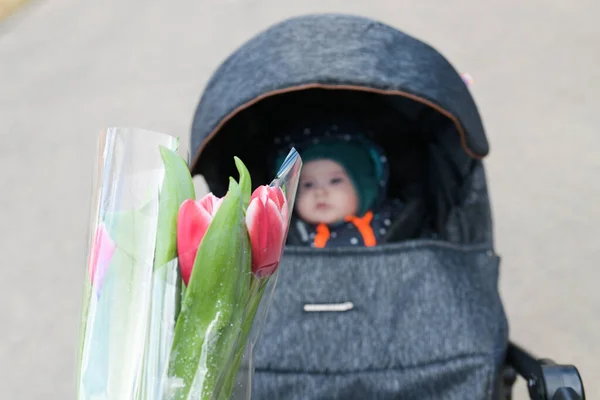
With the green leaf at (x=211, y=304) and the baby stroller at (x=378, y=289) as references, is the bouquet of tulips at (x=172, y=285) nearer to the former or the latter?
the green leaf at (x=211, y=304)

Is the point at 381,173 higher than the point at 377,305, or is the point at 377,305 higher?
the point at 381,173

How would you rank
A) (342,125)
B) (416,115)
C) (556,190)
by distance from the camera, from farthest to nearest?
(556,190), (342,125), (416,115)

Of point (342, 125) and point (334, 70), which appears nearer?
point (334, 70)

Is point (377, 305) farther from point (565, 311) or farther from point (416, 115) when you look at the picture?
point (565, 311)

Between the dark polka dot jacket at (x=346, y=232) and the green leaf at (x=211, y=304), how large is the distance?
2.25 feet

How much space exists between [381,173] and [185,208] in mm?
798

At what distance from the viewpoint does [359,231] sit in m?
1.07

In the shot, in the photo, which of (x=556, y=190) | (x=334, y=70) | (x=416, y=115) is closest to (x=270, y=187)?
(x=334, y=70)

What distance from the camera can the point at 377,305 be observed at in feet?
2.56

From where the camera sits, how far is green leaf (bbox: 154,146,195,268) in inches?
14.4

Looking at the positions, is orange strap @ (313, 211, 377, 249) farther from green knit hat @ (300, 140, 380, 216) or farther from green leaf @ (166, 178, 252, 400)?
green leaf @ (166, 178, 252, 400)

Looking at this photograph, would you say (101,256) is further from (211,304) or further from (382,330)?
(382,330)

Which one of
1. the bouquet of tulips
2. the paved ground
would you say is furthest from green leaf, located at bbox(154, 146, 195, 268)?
the paved ground

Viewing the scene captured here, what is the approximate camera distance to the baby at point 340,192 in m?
1.06
